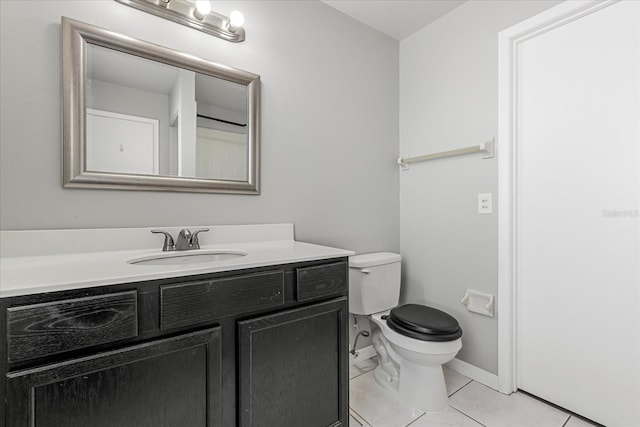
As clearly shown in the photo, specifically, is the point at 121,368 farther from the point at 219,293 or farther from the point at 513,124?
the point at 513,124

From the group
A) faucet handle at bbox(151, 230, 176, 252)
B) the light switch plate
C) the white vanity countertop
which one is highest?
the light switch plate

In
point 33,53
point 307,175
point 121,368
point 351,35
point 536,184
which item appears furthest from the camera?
point 351,35

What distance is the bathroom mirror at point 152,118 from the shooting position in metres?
1.16

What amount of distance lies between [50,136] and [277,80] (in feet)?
A: 3.43

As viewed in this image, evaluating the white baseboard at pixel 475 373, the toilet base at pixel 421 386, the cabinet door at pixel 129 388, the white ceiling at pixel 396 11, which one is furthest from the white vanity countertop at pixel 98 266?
the white ceiling at pixel 396 11

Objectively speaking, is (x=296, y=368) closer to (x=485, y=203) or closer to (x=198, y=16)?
(x=485, y=203)

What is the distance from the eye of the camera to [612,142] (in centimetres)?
136

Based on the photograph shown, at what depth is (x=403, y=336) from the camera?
156cm

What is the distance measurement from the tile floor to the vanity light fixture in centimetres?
200

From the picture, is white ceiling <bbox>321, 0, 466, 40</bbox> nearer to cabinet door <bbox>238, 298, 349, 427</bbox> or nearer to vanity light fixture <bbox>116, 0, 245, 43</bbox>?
vanity light fixture <bbox>116, 0, 245, 43</bbox>

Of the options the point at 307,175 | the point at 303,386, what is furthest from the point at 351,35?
the point at 303,386

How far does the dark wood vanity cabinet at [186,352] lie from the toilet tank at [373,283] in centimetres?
54

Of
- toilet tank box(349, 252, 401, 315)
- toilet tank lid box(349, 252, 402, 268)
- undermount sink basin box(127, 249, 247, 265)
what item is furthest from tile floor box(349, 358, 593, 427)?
undermount sink basin box(127, 249, 247, 265)

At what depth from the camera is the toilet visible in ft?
4.87
